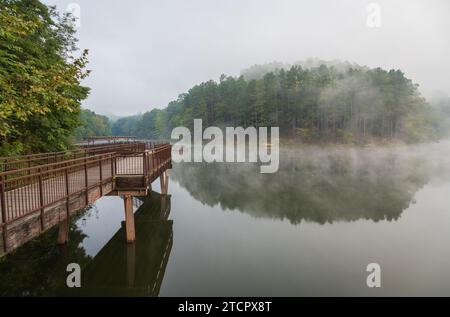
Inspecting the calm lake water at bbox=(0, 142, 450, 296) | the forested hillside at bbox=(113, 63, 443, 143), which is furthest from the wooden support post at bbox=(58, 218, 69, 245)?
the forested hillside at bbox=(113, 63, 443, 143)

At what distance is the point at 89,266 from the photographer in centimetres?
1064

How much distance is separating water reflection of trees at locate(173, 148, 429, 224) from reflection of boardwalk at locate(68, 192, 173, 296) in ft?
23.0

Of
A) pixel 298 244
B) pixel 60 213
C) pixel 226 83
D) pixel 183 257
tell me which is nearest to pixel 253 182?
pixel 298 244

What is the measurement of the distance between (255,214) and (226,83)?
75.4 metres

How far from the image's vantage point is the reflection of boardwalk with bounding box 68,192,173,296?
922cm

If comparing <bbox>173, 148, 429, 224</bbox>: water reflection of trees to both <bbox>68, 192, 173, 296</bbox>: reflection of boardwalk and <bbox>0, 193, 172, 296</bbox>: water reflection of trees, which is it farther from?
<bbox>0, 193, 172, 296</bbox>: water reflection of trees

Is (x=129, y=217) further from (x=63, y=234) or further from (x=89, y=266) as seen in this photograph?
(x=63, y=234)

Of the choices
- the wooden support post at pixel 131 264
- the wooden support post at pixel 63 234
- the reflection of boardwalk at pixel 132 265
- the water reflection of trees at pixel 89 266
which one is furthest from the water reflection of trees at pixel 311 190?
the wooden support post at pixel 63 234

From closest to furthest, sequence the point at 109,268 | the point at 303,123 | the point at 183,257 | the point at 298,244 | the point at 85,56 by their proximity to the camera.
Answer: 1. the point at 85,56
2. the point at 109,268
3. the point at 183,257
4. the point at 298,244
5. the point at 303,123

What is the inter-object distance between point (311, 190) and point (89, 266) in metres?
19.0

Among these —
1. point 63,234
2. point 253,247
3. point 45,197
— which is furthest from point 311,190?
point 45,197

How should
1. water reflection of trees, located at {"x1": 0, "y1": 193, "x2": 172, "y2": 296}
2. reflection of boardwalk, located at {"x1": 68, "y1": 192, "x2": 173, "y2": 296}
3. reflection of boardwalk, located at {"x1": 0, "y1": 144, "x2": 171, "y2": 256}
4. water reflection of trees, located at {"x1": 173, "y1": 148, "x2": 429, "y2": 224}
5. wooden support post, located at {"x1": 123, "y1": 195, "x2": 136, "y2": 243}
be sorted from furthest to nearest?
water reflection of trees, located at {"x1": 173, "y1": 148, "x2": 429, "y2": 224} < wooden support post, located at {"x1": 123, "y1": 195, "x2": 136, "y2": 243} < reflection of boardwalk, located at {"x1": 68, "y1": 192, "x2": 173, "y2": 296} < water reflection of trees, located at {"x1": 0, "y1": 193, "x2": 172, "y2": 296} < reflection of boardwalk, located at {"x1": 0, "y1": 144, "x2": 171, "y2": 256}

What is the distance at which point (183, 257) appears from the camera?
39.0ft
